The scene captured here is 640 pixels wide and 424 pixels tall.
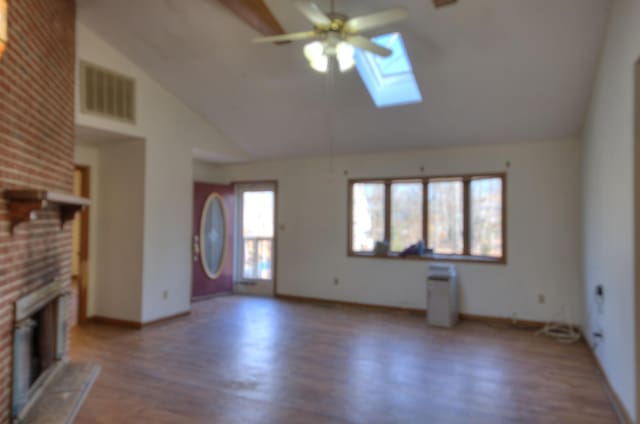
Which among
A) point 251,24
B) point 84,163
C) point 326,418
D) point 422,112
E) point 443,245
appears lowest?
point 326,418

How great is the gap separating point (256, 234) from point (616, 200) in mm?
5305

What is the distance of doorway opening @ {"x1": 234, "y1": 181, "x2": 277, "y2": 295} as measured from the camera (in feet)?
22.3

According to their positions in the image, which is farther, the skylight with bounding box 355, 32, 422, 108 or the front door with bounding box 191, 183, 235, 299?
the front door with bounding box 191, 183, 235, 299

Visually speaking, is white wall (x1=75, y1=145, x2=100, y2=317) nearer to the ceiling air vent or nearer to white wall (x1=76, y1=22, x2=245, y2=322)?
white wall (x1=76, y1=22, x2=245, y2=322)

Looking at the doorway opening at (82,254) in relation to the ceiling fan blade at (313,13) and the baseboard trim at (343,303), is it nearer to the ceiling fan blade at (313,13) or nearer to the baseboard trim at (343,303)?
the baseboard trim at (343,303)

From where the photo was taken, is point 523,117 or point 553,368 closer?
point 553,368

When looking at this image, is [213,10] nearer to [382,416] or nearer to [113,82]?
[113,82]

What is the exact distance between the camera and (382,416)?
2.68m

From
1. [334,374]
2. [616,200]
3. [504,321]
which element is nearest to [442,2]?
[616,200]

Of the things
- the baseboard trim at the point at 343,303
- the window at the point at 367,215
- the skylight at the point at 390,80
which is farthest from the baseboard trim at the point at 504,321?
the skylight at the point at 390,80

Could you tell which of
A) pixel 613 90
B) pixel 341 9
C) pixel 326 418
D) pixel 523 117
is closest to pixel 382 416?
pixel 326 418

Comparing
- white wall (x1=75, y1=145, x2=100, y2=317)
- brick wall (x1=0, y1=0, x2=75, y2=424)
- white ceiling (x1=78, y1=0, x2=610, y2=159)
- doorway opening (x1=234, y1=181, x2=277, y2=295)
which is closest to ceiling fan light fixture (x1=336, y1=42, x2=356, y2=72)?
white ceiling (x1=78, y1=0, x2=610, y2=159)

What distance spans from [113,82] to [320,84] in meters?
2.34

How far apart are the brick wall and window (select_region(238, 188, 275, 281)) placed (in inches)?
141
